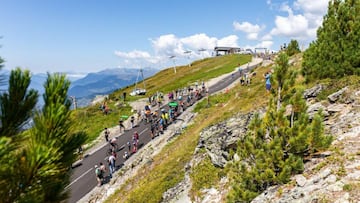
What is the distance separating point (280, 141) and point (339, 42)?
10.4 meters

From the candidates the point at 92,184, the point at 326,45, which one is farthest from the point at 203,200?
the point at 92,184

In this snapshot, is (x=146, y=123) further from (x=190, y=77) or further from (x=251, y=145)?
(x=190, y=77)

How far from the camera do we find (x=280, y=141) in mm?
11320

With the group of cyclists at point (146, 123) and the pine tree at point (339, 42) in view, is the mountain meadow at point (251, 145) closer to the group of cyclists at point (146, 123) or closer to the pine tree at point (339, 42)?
the pine tree at point (339, 42)

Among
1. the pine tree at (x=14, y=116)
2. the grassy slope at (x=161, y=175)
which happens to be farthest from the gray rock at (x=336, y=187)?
the grassy slope at (x=161, y=175)

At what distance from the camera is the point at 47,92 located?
3.15 metres

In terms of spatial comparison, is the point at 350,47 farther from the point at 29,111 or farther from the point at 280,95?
the point at 29,111

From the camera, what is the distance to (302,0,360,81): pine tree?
57.9 feet

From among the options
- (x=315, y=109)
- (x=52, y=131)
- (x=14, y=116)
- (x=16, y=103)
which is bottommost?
(x=315, y=109)

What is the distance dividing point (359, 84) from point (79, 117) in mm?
17132

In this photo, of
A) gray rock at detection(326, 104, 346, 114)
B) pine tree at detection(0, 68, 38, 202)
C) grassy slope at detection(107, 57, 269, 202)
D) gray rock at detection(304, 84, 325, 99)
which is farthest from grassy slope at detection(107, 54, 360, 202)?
pine tree at detection(0, 68, 38, 202)

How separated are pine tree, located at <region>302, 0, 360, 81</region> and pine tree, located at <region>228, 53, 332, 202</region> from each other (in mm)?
8112

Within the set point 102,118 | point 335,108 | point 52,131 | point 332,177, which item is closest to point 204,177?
point 335,108

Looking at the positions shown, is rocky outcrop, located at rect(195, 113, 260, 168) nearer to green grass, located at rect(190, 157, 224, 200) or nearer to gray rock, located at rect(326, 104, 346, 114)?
green grass, located at rect(190, 157, 224, 200)
